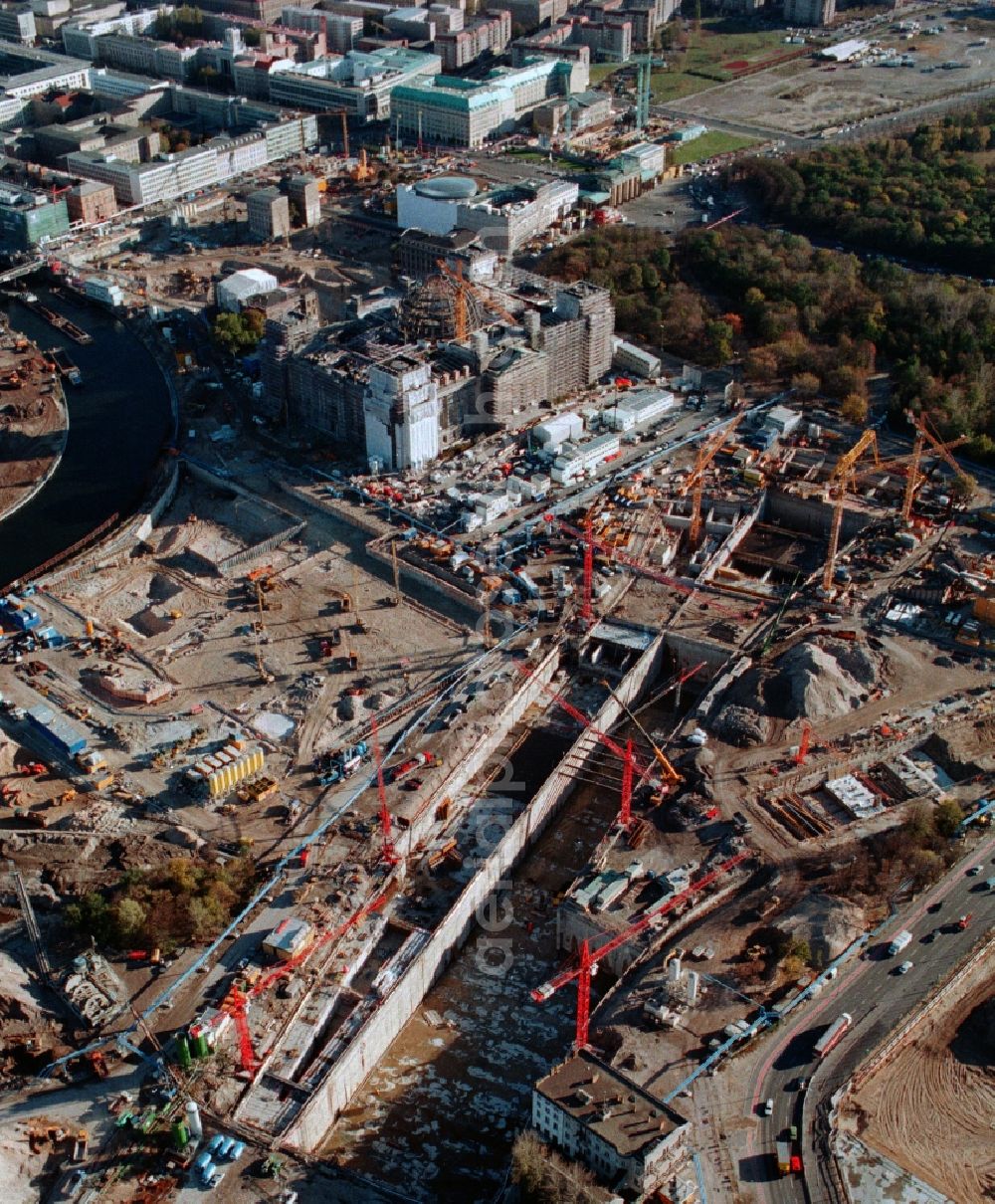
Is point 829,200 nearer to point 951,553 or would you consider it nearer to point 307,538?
point 951,553

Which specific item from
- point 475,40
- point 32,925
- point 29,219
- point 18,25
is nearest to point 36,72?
point 18,25

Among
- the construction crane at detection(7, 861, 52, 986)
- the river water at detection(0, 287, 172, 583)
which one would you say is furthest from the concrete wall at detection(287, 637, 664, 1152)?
the river water at detection(0, 287, 172, 583)

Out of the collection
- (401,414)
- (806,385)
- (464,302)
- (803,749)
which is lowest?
(803,749)

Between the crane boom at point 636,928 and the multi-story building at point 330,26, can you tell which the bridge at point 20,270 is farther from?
the crane boom at point 636,928

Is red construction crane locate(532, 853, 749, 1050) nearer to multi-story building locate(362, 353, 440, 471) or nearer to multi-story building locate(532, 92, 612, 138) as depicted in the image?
multi-story building locate(362, 353, 440, 471)

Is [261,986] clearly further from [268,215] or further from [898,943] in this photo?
[268,215]

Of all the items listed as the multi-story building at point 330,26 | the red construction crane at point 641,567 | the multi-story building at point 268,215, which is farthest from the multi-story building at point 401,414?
the multi-story building at point 330,26
